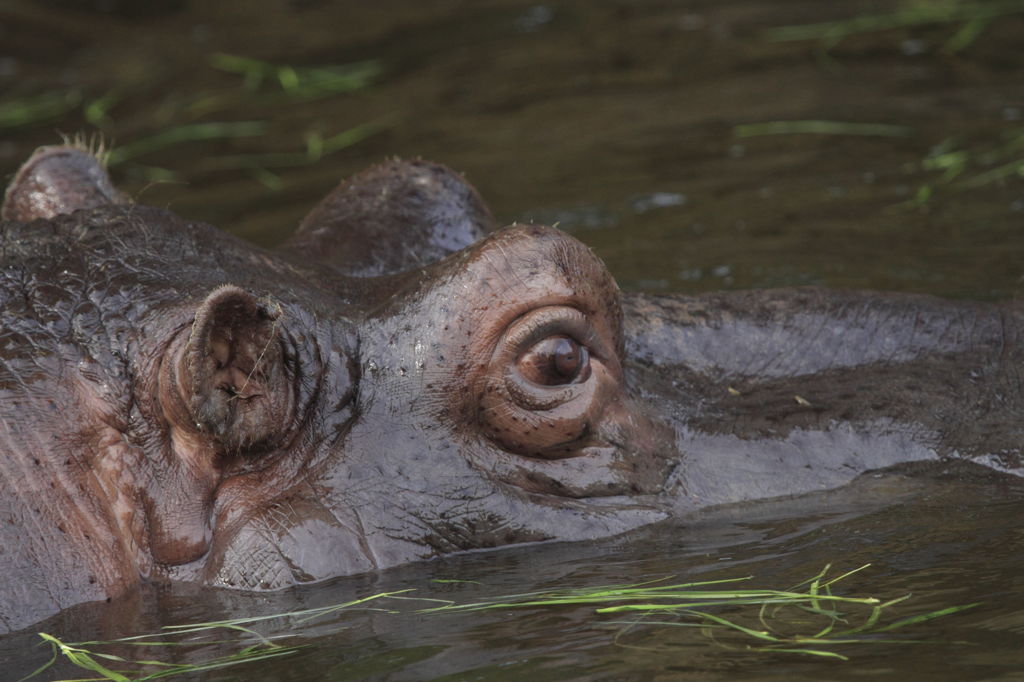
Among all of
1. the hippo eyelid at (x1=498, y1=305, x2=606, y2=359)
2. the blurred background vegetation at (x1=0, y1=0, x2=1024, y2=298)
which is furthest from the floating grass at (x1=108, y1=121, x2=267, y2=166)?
the hippo eyelid at (x1=498, y1=305, x2=606, y2=359)

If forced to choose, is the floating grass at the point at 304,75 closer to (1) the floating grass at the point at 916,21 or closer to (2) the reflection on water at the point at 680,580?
(1) the floating grass at the point at 916,21

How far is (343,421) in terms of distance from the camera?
378 cm

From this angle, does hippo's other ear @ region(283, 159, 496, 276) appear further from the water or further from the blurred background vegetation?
the blurred background vegetation

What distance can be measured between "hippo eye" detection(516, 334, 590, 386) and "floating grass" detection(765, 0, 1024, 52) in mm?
6174

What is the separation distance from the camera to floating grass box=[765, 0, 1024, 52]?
927 centimetres

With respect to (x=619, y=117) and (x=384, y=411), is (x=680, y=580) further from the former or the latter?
(x=619, y=117)

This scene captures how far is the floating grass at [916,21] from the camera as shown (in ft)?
30.4

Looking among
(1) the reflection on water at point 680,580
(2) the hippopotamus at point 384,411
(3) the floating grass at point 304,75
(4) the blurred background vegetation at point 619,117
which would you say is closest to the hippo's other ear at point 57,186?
(2) the hippopotamus at point 384,411

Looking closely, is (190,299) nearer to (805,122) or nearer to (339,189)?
(339,189)

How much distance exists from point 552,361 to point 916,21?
6.70 m

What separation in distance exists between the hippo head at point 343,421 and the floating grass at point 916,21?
619cm

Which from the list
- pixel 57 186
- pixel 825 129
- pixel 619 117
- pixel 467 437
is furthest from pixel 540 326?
pixel 619 117

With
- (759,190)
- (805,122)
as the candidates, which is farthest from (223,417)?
(805,122)

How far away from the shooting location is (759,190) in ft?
24.7
